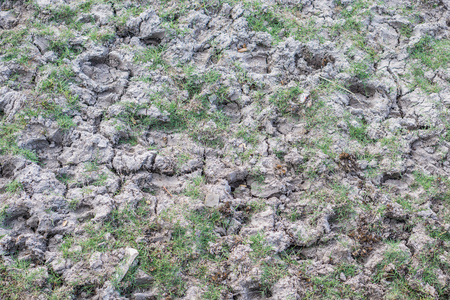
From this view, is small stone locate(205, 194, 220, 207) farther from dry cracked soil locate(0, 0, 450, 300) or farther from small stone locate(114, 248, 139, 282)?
small stone locate(114, 248, 139, 282)

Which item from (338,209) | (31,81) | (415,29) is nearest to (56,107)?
(31,81)

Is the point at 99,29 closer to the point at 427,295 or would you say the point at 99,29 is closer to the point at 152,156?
the point at 152,156

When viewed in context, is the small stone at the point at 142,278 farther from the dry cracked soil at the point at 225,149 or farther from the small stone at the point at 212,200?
the small stone at the point at 212,200

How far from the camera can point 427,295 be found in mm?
2781

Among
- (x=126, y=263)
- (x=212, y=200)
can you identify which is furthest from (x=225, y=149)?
(x=126, y=263)

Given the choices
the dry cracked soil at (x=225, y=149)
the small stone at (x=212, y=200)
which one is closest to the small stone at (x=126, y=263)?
the dry cracked soil at (x=225, y=149)

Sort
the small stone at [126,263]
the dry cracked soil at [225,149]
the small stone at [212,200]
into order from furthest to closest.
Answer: the small stone at [212,200], the dry cracked soil at [225,149], the small stone at [126,263]

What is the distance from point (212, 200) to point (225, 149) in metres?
0.58

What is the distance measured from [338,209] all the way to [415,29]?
257 centimetres

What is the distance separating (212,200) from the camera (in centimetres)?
316

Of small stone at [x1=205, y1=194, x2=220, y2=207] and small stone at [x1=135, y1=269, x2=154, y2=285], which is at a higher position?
small stone at [x1=205, y1=194, x2=220, y2=207]

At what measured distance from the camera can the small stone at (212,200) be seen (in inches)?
124

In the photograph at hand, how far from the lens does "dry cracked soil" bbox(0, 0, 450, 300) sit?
284 cm

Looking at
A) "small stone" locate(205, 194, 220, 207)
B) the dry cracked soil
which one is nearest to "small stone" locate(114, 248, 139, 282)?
the dry cracked soil
